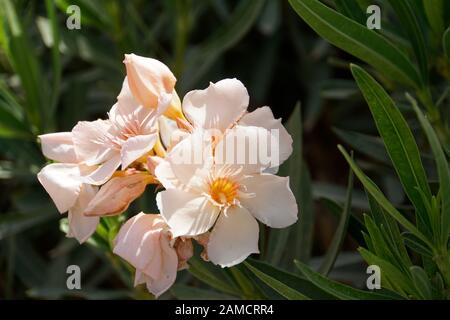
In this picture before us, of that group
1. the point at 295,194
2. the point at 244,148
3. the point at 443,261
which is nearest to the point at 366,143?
Result: the point at 295,194

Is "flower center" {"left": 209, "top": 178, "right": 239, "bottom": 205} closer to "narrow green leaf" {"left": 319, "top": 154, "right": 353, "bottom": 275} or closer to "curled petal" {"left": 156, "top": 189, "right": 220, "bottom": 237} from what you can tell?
"curled petal" {"left": 156, "top": 189, "right": 220, "bottom": 237}

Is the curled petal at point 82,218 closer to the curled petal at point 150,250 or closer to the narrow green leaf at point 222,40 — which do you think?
the curled petal at point 150,250

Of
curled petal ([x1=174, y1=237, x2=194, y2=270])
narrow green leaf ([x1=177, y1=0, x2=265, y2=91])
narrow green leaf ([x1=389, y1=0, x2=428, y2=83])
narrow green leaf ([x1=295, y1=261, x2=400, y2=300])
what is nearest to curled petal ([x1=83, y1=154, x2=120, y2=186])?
curled petal ([x1=174, y1=237, x2=194, y2=270])

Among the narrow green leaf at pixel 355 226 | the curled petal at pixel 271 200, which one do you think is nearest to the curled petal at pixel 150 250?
the curled petal at pixel 271 200

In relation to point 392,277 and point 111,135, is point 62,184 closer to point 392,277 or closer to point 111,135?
point 111,135

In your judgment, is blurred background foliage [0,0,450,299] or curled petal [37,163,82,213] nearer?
curled petal [37,163,82,213]
